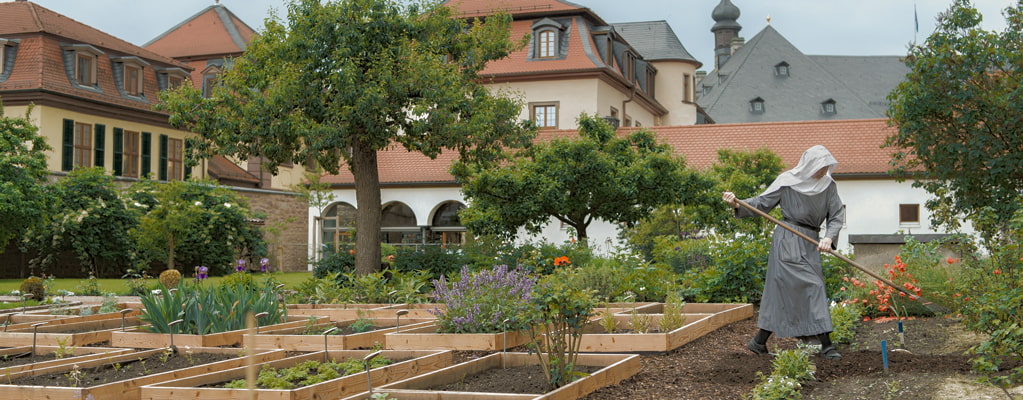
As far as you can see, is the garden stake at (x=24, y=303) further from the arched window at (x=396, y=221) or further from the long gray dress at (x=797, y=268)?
the arched window at (x=396, y=221)

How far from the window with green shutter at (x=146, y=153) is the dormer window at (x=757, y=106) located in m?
35.3

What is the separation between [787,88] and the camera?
5759 centimetres

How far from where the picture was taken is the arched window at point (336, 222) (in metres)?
36.8

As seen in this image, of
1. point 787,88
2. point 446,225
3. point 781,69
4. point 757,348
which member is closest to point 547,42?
point 446,225

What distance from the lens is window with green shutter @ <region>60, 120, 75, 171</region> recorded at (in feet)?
105

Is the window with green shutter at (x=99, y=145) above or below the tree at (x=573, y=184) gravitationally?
above

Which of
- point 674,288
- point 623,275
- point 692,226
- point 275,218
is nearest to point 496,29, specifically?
point 623,275

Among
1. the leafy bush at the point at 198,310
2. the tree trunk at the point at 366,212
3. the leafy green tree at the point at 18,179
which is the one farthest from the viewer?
the leafy green tree at the point at 18,179

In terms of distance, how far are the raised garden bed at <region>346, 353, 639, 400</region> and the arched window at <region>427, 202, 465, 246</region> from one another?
2930cm

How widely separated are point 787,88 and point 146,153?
122 feet

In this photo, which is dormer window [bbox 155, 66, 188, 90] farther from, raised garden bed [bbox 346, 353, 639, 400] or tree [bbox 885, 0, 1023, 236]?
raised garden bed [bbox 346, 353, 639, 400]

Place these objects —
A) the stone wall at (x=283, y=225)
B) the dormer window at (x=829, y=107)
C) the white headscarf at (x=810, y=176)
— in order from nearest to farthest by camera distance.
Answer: the white headscarf at (x=810, y=176) < the stone wall at (x=283, y=225) < the dormer window at (x=829, y=107)

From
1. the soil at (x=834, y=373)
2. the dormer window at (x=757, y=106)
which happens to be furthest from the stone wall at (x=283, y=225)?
the dormer window at (x=757, y=106)

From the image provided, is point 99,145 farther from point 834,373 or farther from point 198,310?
point 834,373
